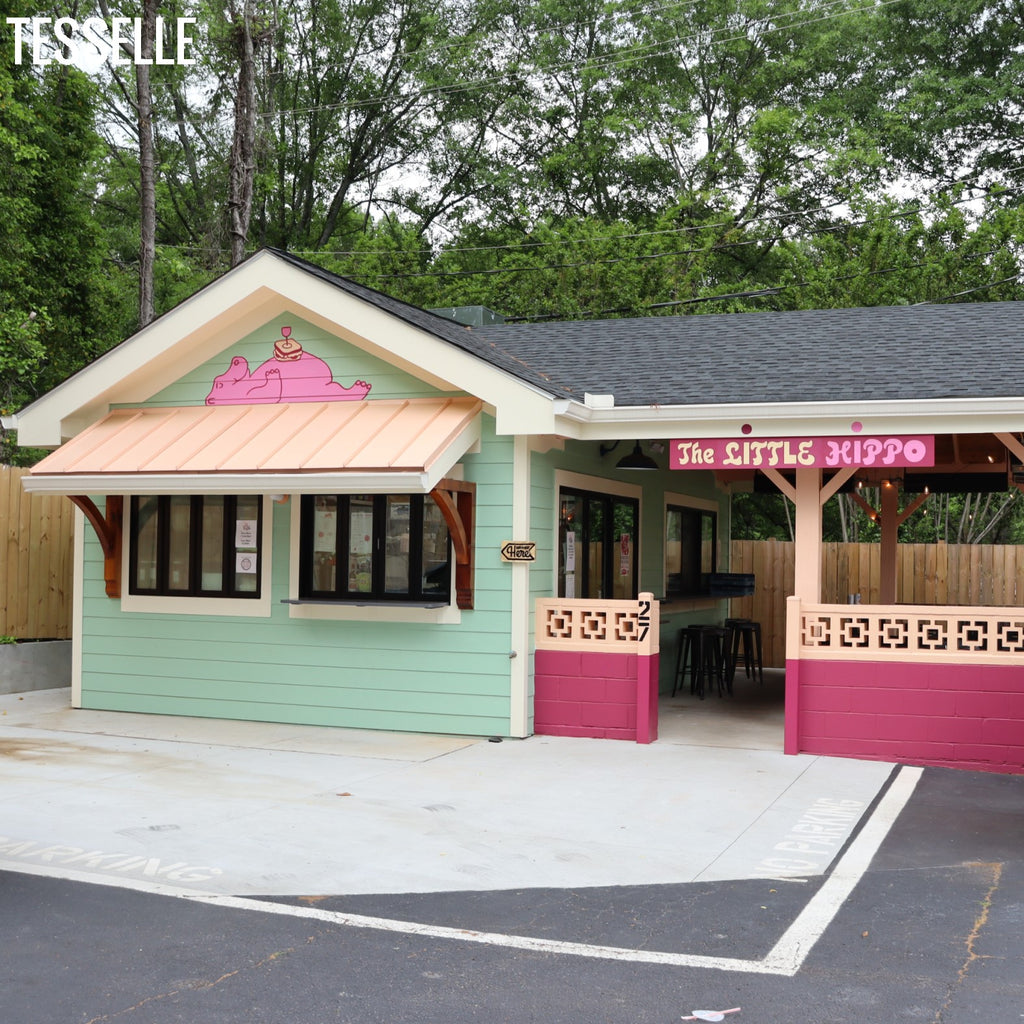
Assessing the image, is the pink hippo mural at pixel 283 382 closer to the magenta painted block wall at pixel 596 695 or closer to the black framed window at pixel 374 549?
the black framed window at pixel 374 549

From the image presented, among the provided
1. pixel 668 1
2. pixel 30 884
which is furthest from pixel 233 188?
pixel 30 884

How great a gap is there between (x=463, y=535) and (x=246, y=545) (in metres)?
2.39

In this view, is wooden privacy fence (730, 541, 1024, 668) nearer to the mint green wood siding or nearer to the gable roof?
the gable roof

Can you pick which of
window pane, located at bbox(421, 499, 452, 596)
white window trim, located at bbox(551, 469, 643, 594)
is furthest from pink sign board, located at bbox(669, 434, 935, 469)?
window pane, located at bbox(421, 499, 452, 596)

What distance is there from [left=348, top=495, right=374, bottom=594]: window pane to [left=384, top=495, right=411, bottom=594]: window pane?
0.16 metres

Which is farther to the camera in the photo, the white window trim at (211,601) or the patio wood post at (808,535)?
the white window trim at (211,601)

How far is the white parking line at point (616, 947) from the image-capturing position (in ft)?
15.7

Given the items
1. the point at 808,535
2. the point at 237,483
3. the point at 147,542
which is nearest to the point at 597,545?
the point at 808,535

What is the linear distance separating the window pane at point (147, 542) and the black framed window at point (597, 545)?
159 inches

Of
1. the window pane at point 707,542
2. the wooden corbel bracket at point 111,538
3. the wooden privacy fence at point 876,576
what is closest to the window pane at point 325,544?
the wooden corbel bracket at point 111,538

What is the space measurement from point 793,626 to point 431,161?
26950mm

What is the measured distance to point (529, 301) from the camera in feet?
84.0

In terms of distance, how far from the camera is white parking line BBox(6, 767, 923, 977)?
479cm
